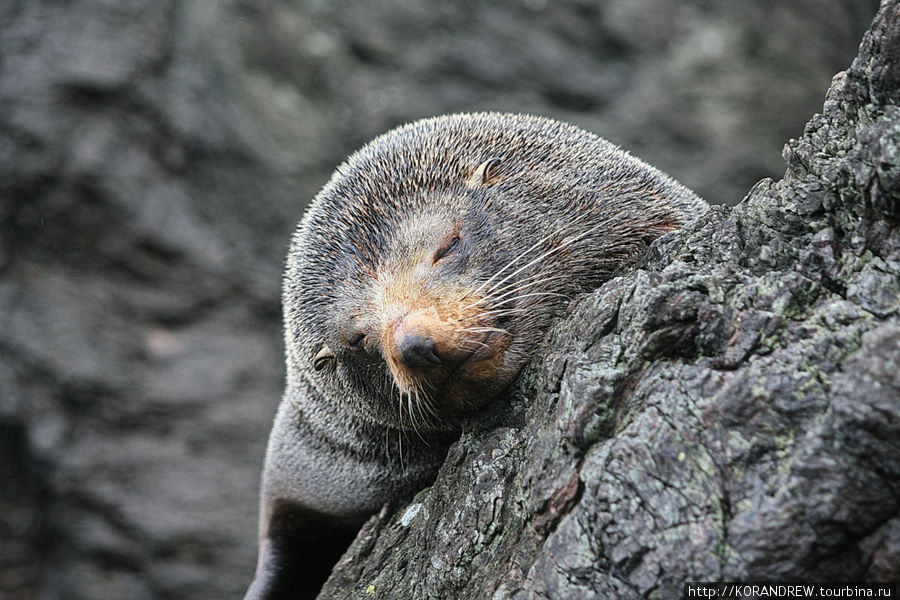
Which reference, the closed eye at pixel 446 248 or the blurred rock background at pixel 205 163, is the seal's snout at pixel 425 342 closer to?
the closed eye at pixel 446 248

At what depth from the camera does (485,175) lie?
3842 millimetres

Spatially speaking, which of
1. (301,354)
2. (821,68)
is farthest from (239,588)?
(821,68)

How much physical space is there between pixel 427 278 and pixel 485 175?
0.71 meters

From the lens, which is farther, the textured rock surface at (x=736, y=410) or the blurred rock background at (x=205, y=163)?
the blurred rock background at (x=205, y=163)

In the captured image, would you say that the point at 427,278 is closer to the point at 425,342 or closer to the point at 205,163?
the point at 425,342

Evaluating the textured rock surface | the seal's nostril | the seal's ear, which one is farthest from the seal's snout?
the seal's ear

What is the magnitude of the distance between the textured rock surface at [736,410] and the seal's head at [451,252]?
0.40 meters

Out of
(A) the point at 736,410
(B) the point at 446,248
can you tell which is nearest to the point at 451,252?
(B) the point at 446,248

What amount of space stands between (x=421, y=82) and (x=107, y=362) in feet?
16.7

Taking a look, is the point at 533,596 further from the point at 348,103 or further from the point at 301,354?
the point at 348,103

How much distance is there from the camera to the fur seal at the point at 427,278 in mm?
3277

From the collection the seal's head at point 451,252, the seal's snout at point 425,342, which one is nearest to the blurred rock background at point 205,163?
the seal's head at point 451,252

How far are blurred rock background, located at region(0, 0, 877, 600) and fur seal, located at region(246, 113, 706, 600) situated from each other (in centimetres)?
453

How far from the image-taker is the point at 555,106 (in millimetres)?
10906
